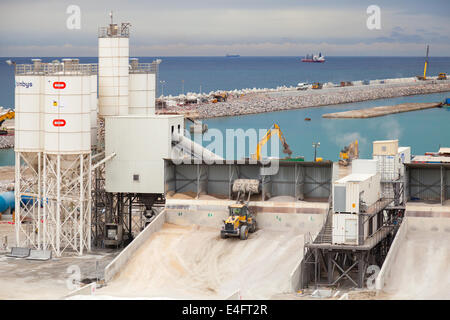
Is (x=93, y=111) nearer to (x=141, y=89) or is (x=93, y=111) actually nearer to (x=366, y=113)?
(x=141, y=89)

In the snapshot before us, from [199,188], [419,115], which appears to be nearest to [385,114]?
[419,115]

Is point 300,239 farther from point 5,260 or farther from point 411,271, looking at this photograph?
point 5,260

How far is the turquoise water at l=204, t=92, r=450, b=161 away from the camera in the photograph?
465ft

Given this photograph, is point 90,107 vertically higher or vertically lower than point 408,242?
higher

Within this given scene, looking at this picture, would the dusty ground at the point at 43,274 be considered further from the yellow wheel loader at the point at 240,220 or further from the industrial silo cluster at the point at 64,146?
the yellow wheel loader at the point at 240,220

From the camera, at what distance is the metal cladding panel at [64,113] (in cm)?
5625

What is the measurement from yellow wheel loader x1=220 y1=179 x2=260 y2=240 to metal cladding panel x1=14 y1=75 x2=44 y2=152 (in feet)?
40.3

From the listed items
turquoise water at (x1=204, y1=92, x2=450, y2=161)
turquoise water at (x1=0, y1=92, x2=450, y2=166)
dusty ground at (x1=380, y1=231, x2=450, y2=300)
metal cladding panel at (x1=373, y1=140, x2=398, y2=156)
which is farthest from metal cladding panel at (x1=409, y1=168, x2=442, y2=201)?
turquoise water at (x1=204, y1=92, x2=450, y2=161)

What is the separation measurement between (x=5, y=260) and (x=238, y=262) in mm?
13786

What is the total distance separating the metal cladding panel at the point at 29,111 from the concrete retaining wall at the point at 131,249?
27.4 feet

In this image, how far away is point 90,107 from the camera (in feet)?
195

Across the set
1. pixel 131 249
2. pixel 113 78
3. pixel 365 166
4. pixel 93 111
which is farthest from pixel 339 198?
pixel 113 78

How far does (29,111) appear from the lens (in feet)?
189

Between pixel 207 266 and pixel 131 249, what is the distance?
447 centimetres
